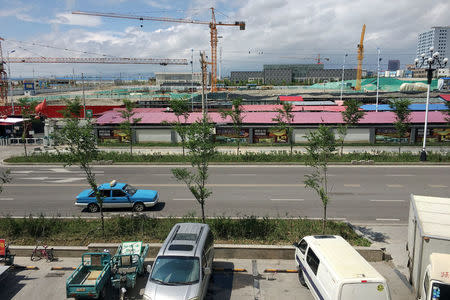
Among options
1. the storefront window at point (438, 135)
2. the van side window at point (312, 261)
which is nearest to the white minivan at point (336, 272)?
the van side window at point (312, 261)

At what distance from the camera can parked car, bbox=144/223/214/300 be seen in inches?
348

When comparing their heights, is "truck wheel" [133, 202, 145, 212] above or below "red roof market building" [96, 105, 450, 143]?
below

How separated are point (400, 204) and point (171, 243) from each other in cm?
1456

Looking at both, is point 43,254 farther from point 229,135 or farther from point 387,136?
point 387,136

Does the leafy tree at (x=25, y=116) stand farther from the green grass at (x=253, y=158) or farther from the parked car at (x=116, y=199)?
the parked car at (x=116, y=199)

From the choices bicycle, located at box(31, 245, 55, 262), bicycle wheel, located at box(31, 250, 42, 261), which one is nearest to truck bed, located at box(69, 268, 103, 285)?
bicycle, located at box(31, 245, 55, 262)

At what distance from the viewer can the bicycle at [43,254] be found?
41.3 feet

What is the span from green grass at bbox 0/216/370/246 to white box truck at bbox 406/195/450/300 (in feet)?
10.2

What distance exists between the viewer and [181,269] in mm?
9414

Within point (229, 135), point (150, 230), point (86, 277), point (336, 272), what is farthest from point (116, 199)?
point (229, 135)

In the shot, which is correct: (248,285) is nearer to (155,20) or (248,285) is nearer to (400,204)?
(400,204)

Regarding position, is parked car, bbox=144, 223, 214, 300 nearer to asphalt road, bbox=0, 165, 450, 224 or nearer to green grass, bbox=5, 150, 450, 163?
asphalt road, bbox=0, 165, 450, 224

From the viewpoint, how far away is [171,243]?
10.3 m

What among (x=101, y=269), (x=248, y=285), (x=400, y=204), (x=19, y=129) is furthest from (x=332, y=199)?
(x=19, y=129)
